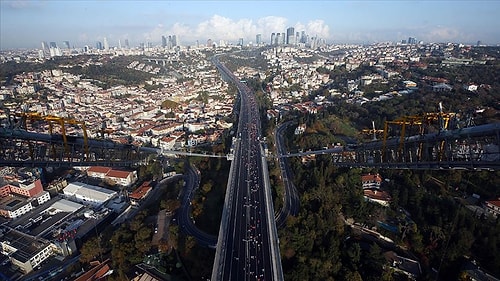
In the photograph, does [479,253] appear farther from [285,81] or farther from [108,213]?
[285,81]

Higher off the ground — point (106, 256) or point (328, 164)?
point (328, 164)

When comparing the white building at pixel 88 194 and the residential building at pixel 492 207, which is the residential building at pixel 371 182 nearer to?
the residential building at pixel 492 207

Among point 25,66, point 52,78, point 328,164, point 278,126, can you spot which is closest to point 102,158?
point 328,164

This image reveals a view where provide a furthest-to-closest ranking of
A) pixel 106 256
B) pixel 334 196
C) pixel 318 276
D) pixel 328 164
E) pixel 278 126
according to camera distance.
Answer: pixel 278 126 → pixel 328 164 → pixel 334 196 → pixel 106 256 → pixel 318 276

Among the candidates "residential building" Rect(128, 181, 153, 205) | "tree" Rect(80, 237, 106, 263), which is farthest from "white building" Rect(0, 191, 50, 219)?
"tree" Rect(80, 237, 106, 263)

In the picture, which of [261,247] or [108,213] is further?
[108,213]

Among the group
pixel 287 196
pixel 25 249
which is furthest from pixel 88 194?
pixel 287 196

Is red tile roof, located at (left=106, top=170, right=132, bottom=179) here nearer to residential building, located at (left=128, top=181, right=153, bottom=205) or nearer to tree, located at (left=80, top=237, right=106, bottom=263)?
residential building, located at (left=128, top=181, right=153, bottom=205)
